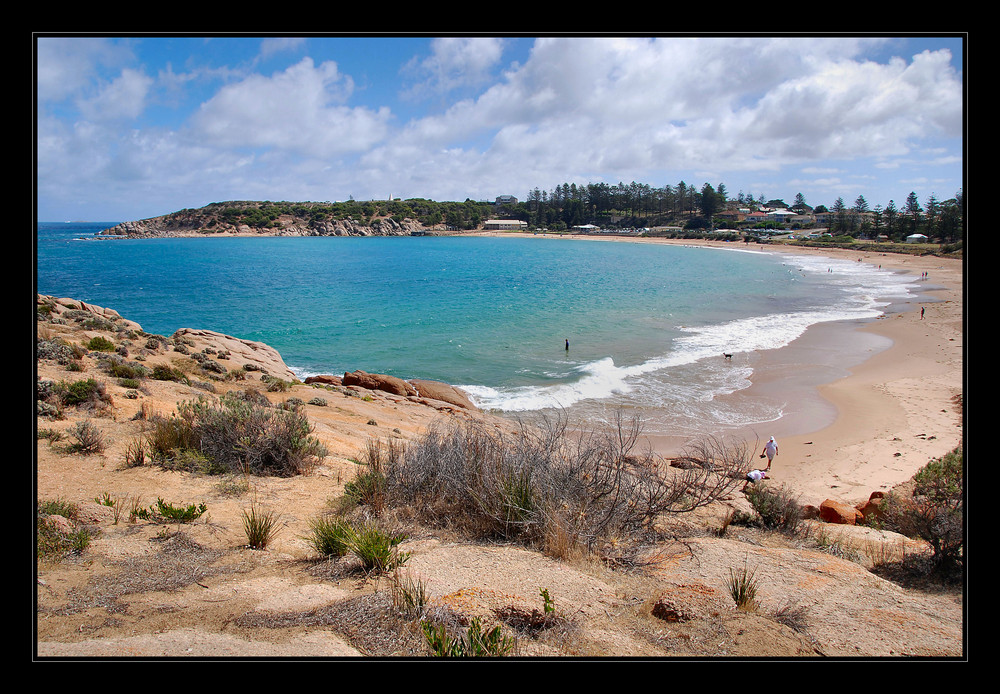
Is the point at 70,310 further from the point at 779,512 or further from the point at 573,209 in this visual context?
the point at 573,209

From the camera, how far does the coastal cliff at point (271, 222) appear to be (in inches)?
5969

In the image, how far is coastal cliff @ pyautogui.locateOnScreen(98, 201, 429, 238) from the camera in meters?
152


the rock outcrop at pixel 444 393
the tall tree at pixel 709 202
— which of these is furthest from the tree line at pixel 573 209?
the rock outcrop at pixel 444 393

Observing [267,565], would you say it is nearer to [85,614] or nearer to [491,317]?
[85,614]

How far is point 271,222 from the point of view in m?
154

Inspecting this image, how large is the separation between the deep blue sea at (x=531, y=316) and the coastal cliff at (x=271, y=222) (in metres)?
85.8

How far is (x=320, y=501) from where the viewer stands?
19.7 feet

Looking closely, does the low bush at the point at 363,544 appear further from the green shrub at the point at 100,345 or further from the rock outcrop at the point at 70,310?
the rock outcrop at the point at 70,310

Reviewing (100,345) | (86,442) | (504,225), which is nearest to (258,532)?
(86,442)

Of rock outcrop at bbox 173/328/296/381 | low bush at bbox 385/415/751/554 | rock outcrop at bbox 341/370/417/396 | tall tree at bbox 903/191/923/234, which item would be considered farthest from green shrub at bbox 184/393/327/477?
tall tree at bbox 903/191/923/234

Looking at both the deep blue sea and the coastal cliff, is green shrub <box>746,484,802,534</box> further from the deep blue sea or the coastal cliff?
the coastal cliff

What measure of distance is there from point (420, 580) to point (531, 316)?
104 feet

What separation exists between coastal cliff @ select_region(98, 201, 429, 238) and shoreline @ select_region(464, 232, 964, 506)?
498ft
